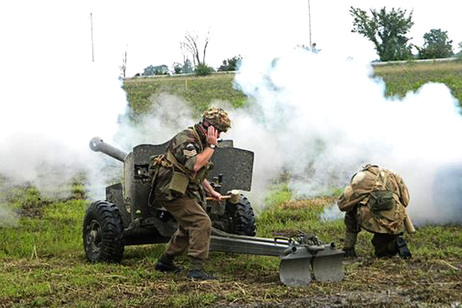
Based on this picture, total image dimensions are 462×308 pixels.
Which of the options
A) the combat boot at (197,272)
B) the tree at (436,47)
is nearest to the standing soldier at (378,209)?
the combat boot at (197,272)

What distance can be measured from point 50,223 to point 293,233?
3558 millimetres

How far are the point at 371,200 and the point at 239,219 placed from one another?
1.69m

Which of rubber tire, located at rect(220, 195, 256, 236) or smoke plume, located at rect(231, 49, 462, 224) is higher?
smoke plume, located at rect(231, 49, 462, 224)

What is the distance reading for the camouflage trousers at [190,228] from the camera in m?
8.08

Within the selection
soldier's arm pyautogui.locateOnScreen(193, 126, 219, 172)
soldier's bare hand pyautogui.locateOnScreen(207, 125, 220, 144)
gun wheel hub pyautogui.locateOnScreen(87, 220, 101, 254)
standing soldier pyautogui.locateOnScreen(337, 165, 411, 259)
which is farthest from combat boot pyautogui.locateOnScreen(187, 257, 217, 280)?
standing soldier pyautogui.locateOnScreen(337, 165, 411, 259)

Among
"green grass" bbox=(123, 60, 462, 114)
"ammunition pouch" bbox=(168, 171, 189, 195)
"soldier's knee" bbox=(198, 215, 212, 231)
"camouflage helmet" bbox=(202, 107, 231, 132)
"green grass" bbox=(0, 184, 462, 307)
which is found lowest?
"green grass" bbox=(0, 184, 462, 307)

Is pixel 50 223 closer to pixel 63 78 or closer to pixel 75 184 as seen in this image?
pixel 63 78

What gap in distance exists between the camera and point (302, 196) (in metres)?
13.9

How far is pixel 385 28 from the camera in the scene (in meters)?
18.8

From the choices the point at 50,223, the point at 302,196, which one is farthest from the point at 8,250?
the point at 302,196

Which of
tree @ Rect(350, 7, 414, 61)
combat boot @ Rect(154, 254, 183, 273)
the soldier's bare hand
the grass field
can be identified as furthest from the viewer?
tree @ Rect(350, 7, 414, 61)

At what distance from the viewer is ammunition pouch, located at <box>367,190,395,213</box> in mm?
8781

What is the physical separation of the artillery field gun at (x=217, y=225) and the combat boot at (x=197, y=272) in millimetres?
484

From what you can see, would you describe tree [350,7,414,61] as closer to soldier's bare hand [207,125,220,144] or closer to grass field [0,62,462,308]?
grass field [0,62,462,308]
